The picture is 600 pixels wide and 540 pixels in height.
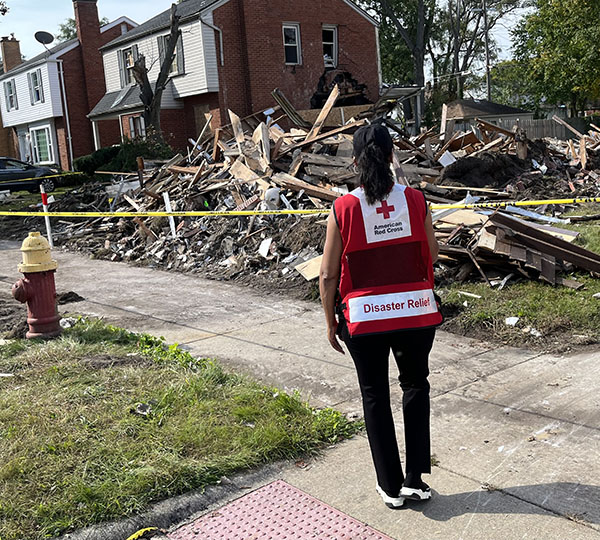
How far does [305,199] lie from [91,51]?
3074 cm

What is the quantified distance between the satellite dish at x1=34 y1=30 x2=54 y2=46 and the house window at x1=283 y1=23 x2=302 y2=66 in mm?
14781

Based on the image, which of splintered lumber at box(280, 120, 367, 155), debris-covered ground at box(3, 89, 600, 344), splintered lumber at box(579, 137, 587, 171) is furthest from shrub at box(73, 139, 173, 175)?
splintered lumber at box(579, 137, 587, 171)

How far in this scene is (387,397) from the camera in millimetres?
3547

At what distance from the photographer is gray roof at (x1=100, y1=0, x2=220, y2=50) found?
28.6m

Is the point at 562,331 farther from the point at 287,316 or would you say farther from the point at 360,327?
the point at 360,327

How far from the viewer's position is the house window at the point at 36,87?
37969mm

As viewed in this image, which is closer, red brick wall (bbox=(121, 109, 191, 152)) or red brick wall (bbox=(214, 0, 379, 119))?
red brick wall (bbox=(214, 0, 379, 119))

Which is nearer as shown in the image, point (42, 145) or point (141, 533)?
point (141, 533)

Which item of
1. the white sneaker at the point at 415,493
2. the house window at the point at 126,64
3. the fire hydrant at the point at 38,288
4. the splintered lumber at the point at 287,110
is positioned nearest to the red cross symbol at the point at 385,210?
the white sneaker at the point at 415,493

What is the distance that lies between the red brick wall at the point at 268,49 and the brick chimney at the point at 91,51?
1216cm

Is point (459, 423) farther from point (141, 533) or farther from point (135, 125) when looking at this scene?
point (135, 125)

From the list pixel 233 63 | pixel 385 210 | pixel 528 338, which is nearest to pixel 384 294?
pixel 385 210

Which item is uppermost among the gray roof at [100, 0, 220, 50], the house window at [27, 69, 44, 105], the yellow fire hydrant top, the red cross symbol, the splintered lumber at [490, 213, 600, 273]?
the gray roof at [100, 0, 220, 50]

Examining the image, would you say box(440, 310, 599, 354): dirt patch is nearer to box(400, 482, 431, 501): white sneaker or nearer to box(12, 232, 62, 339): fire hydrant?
box(400, 482, 431, 501): white sneaker
